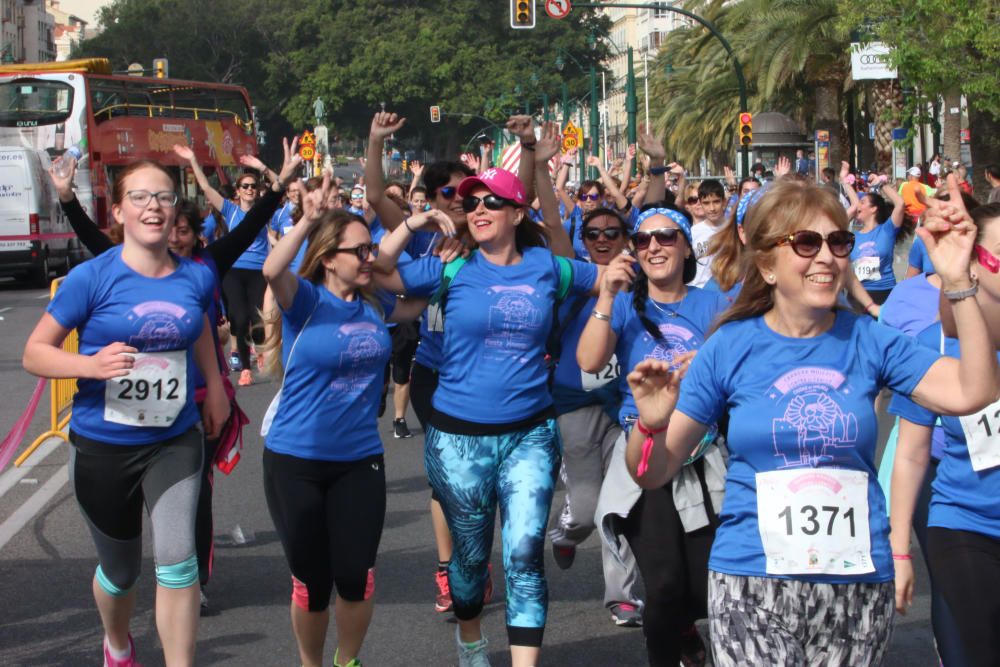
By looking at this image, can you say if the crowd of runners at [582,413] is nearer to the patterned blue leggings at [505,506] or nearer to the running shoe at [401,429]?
the patterned blue leggings at [505,506]

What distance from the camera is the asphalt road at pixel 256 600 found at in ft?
18.4

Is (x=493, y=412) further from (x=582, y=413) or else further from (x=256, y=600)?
(x=256, y=600)

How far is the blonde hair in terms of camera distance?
514 cm

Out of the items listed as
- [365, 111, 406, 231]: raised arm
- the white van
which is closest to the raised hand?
[365, 111, 406, 231]: raised arm

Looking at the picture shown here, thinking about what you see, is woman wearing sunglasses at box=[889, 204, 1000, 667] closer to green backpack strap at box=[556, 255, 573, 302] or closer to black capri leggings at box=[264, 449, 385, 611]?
green backpack strap at box=[556, 255, 573, 302]

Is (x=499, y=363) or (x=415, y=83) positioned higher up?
(x=415, y=83)

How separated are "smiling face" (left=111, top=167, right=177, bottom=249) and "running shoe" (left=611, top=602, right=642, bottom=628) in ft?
7.58

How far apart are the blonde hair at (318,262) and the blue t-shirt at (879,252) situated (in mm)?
7379

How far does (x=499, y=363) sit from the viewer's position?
512cm

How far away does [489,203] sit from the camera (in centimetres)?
525

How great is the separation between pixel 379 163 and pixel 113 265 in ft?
6.03

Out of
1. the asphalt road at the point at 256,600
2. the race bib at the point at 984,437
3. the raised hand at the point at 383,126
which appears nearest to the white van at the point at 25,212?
the asphalt road at the point at 256,600

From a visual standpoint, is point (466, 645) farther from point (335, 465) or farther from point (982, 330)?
point (982, 330)

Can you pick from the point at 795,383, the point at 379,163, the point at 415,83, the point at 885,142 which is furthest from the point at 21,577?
the point at 415,83
